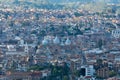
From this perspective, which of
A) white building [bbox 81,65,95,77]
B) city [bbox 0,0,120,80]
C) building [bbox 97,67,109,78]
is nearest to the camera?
building [bbox 97,67,109,78]

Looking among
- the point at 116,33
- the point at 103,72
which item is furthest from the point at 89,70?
the point at 116,33

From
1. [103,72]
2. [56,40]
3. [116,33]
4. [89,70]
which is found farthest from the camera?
[116,33]

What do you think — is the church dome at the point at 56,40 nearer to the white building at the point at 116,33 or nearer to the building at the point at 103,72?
the white building at the point at 116,33

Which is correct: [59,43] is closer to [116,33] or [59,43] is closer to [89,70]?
[116,33]

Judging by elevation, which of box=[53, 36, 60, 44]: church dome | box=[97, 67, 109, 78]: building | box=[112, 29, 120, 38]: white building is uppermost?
box=[97, 67, 109, 78]: building

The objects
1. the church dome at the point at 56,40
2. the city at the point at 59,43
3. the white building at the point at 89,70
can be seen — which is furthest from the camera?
the church dome at the point at 56,40

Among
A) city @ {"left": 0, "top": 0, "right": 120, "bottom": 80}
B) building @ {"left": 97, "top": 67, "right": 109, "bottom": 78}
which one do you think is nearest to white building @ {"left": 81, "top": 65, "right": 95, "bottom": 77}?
city @ {"left": 0, "top": 0, "right": 120, "bottom": 80}

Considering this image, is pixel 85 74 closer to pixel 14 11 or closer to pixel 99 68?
pixel 99 68

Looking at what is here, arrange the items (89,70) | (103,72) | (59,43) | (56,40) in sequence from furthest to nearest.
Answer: (56,40) < (59,43) < (89,70) < (103,72)

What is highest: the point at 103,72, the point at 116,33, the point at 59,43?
the point at 103,72

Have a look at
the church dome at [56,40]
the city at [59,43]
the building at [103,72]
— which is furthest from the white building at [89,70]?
the church dome at [56,40]

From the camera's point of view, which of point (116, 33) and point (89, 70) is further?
point (116, 33)

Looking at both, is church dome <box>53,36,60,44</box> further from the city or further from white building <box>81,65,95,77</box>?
white building <box>81,65,95,77</box>
